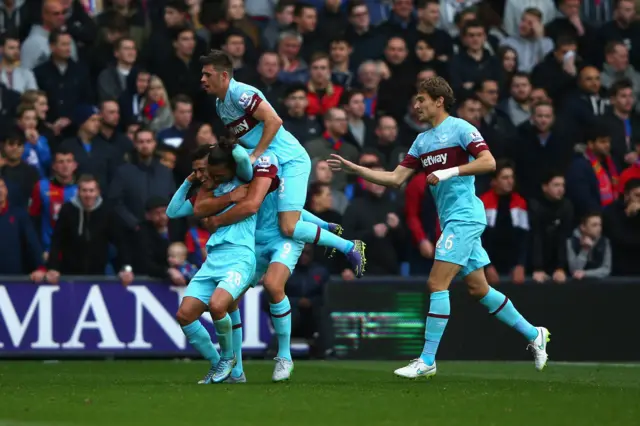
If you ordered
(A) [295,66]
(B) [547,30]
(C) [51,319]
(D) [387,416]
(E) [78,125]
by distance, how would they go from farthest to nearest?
1. (B) [547,30]
2. (A) [295,66]
3. (E) [78,125]
4. (C) [51,319]
5. (D) [387,416]

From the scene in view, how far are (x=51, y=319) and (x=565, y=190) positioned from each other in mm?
6725

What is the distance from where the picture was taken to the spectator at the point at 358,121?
18.5 metres

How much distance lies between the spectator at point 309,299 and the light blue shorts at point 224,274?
4.91 m

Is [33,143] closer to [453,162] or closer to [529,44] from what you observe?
[453,162]

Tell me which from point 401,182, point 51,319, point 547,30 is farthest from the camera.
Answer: point 547,30

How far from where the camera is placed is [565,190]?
1844cm

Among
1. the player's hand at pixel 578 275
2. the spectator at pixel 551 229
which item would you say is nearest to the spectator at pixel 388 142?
the spectator at pixel 551 229

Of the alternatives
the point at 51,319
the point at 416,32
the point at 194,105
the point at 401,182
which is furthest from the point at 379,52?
the point at 401,182

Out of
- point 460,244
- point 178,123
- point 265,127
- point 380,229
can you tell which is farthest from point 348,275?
point 265,127

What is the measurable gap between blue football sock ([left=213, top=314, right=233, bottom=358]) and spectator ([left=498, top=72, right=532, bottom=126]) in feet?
29.1

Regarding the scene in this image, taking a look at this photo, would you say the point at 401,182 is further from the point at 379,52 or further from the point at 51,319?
the point at 379,52

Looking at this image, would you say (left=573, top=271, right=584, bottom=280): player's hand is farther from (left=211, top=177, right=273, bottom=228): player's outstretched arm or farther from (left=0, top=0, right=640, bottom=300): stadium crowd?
(left=211, top=177, right=273, bottom=228): player's outstretched arm

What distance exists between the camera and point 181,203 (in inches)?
475

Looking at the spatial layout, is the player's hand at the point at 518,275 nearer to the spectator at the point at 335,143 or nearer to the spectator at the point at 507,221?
the spectator at the point at 507,221
